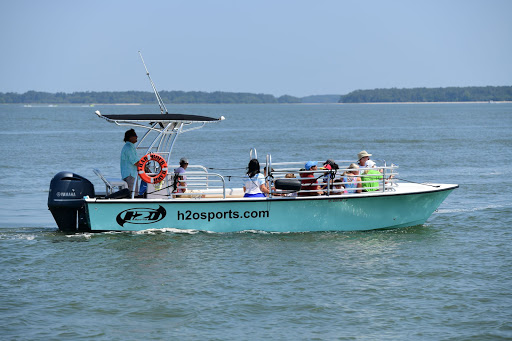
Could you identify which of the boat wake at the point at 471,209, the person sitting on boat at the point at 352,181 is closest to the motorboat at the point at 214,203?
the person sitting on boat at the point at 352,181

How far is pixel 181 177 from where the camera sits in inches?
585

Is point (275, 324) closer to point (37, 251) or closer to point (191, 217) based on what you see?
point (191, 217)

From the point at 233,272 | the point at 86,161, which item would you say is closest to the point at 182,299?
the point at 233,272

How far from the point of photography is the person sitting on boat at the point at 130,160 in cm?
1426

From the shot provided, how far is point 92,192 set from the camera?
46.9 feet

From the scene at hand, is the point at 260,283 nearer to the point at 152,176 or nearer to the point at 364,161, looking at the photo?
the point at 152,176

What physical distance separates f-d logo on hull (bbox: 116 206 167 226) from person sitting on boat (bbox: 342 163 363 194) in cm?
360

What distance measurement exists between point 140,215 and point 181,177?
4.07 feet

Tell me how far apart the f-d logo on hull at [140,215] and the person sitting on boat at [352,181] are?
3597 mm

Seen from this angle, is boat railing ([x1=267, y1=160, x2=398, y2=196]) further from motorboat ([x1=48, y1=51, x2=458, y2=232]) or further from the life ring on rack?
the life ring on rack

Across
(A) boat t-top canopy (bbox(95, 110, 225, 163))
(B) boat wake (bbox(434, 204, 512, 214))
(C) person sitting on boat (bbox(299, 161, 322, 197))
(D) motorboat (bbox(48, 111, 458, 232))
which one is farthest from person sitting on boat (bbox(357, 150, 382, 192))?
(B) boat wake (bbox(434, 204, 512, 214))

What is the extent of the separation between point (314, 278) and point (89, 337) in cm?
397

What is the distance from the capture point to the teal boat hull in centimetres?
1407

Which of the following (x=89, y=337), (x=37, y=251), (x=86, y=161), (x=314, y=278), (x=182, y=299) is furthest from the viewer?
(x=86, y=161)
